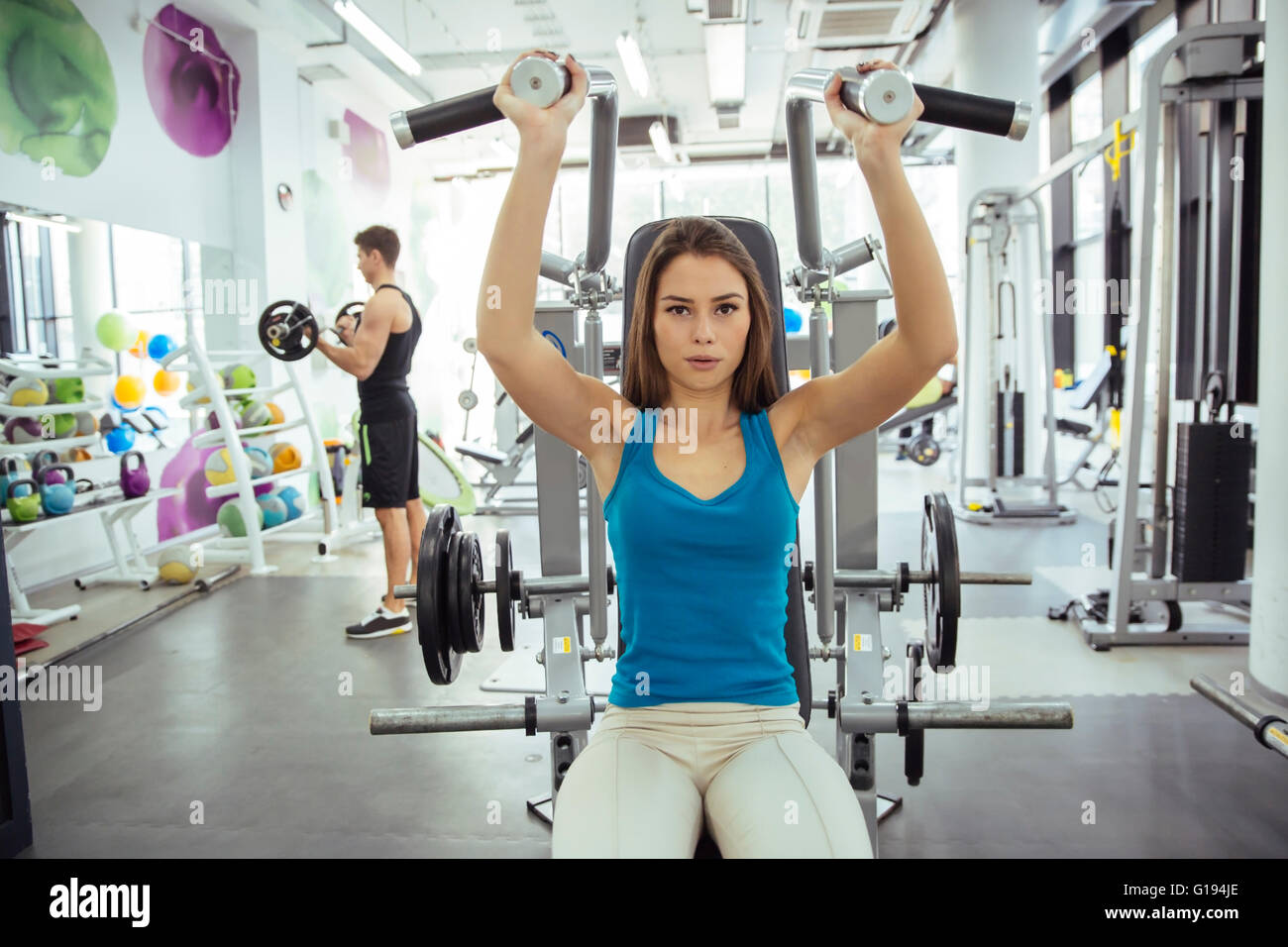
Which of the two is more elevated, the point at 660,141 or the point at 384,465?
the point at 660,141

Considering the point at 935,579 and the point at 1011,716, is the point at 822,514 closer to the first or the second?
the point at 935,579

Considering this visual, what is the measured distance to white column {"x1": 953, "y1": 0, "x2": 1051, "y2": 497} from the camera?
569cm

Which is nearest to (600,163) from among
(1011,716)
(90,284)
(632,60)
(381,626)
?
(1011,716)

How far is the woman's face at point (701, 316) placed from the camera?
1224mm

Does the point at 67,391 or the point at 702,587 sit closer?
the point at 702,587

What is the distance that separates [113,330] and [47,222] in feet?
1.83

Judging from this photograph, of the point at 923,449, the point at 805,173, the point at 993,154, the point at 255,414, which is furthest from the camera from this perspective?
the point at 923,449

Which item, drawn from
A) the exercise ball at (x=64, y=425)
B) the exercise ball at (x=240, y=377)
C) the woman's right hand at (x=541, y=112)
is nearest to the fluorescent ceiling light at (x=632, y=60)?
the exercise ball at (x=240, y=377)

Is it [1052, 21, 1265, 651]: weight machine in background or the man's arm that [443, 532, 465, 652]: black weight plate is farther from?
[1052, 21, 1265, 651]: weight machine in background

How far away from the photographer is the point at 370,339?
133 inches

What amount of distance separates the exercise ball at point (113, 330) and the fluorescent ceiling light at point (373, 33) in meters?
1.89

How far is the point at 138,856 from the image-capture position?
1892 millimetres
